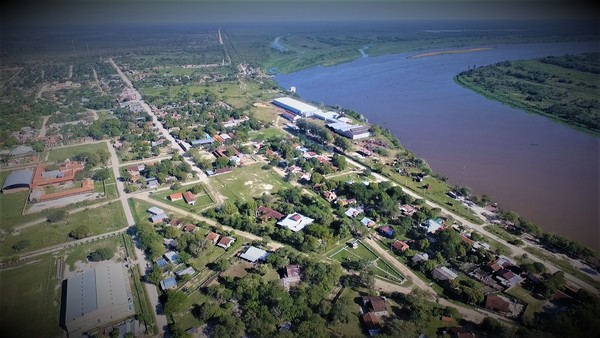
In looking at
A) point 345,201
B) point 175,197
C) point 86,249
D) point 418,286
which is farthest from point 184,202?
point 418,286

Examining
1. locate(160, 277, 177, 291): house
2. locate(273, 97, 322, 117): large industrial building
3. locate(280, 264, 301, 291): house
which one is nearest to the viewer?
locate(160, 277, 177, 291): house

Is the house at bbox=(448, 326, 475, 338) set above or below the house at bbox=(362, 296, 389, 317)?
above

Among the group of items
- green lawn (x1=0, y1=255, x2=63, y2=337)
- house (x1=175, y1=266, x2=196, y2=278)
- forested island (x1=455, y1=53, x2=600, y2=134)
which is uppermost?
forested island (x1=455, y1=53, x2=600, y2=134)

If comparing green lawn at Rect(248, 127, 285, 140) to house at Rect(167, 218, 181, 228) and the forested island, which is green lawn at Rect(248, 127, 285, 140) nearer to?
house at Rect(167, 218, 181, 228)

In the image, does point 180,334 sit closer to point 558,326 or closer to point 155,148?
point 558,326

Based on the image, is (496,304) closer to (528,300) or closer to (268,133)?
(528,300)

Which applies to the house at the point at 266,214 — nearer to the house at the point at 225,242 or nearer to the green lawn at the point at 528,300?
the house at the point at 225,242

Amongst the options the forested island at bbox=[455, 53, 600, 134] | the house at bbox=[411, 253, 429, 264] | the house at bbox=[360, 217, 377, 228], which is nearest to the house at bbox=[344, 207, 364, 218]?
the house at bbox=[360, 217, 377, 228]
